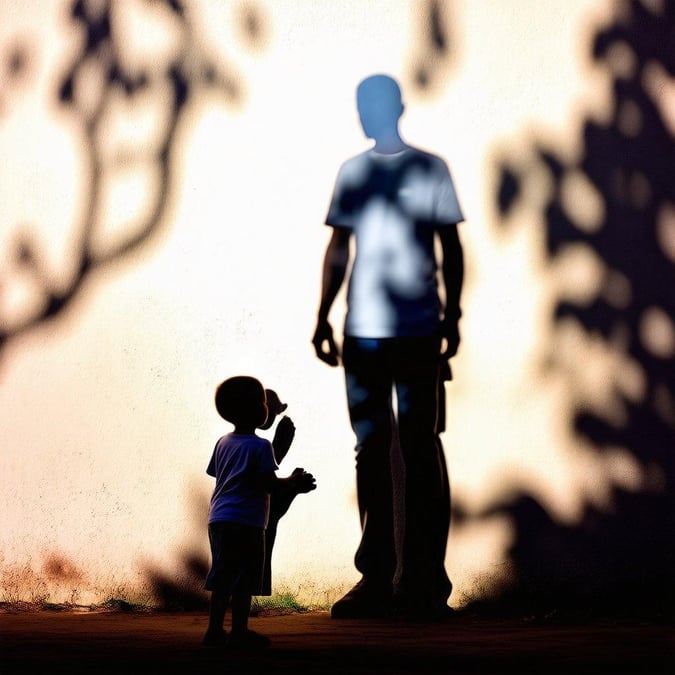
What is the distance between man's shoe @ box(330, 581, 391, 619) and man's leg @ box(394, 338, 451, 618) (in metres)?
0.09

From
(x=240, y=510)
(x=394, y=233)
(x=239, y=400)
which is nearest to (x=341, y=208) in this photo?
(x=394, y=233)

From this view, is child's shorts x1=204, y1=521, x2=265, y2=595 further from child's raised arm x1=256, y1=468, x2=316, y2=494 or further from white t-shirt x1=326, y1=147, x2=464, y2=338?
white t-shirt x1=326, y1=147, x2=464, y2=338

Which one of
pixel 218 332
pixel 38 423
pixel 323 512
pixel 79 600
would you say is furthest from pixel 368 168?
pixel 79 600

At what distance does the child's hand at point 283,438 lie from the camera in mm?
4881

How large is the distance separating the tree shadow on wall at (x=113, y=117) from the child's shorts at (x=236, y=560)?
1.86 metres

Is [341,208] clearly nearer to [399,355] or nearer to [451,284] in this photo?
[451,284]

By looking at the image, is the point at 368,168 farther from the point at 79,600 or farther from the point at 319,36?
the point at 79,600

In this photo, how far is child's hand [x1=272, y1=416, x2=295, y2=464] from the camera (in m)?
4.88

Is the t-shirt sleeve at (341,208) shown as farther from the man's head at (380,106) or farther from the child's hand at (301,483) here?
the child's hand at (301,483)

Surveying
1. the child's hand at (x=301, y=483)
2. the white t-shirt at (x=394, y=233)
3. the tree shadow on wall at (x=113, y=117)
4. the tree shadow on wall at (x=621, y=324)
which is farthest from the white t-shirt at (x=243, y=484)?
the tree shadow on wall at (x=113, y=117)

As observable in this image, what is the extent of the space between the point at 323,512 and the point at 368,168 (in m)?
Result: 1.64

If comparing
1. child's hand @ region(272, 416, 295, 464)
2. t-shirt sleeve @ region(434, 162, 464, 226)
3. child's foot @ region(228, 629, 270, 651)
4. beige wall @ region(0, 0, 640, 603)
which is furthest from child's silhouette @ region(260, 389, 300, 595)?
t-shirt sleeve @ region(434, 162, 464, 226)

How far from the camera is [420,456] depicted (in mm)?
4934

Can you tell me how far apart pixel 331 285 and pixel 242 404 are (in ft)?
3.57
